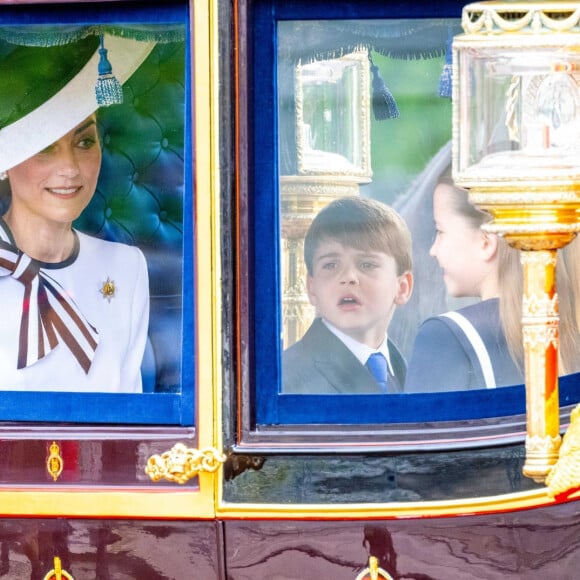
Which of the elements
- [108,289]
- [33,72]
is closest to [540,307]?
[108,289]

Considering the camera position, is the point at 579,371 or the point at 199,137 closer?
the point at 199,137

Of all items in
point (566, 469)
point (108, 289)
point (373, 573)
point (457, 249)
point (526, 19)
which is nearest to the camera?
point (526, 19)

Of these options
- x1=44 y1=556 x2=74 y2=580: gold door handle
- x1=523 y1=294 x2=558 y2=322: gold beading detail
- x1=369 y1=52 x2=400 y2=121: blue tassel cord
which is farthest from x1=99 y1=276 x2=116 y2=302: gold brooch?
x1=523 y1=294 x2=558 y2=322: gold beading detail

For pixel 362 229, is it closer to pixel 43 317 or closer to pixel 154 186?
pixel 154 186

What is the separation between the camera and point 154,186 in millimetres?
2943

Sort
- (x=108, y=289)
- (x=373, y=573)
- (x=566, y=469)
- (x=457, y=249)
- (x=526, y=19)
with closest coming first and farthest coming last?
(x=526, y=19) → (x=566, y=469) → (x=373, y=573) → (x=457, y=249) → (x=108, y=289)

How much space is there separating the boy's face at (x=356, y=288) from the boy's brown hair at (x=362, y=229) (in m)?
0.01

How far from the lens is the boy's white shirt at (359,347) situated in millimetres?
2873

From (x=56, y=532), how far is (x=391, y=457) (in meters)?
0.72

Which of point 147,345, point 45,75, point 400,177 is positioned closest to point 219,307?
point 147,345

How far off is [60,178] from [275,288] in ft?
1.81

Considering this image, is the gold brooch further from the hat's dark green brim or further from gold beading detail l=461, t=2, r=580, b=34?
gold beading detail l=461, t=2, r=580, b=34

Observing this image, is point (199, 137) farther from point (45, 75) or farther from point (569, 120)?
point (569, 120)

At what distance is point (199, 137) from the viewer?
9.23 feet
